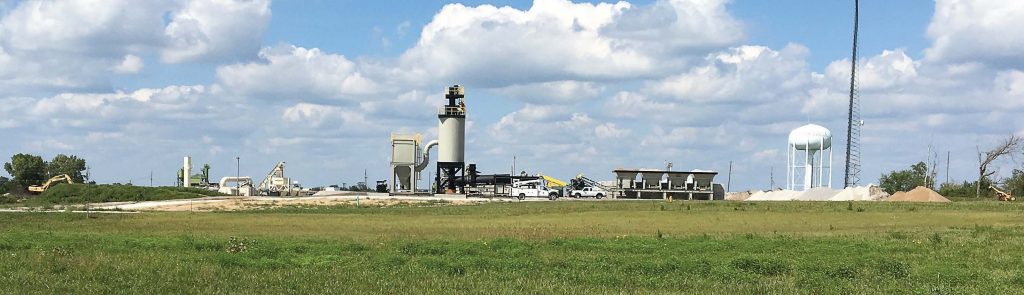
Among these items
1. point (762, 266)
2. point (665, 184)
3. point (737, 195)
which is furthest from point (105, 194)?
point (762, 266)

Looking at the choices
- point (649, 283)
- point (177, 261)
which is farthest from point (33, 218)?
point (649, 283)

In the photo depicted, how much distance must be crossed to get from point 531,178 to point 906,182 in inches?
3049

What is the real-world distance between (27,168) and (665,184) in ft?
379

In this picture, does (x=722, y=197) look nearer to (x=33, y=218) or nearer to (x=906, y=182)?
(x=906, y=182)

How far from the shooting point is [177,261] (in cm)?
2612

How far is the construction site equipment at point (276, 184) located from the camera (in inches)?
5960

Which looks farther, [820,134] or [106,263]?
[820,134]

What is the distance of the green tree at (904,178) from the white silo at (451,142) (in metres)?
87.4

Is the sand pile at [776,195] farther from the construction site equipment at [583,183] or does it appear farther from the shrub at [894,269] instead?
the shrub at [894,269]

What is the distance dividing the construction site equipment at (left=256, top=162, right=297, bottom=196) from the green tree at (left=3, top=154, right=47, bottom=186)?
141 ft

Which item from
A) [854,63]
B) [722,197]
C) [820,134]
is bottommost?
[722,197]

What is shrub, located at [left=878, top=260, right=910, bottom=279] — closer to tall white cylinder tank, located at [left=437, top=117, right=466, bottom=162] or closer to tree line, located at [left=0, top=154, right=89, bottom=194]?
tall white cylinder tank, located at [left=437, top=117, right=466, bottom=162]

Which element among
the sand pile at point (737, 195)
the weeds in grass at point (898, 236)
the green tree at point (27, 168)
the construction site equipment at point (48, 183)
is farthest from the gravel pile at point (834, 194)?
the green tree at point (27, 168)

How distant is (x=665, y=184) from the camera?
466 ft
